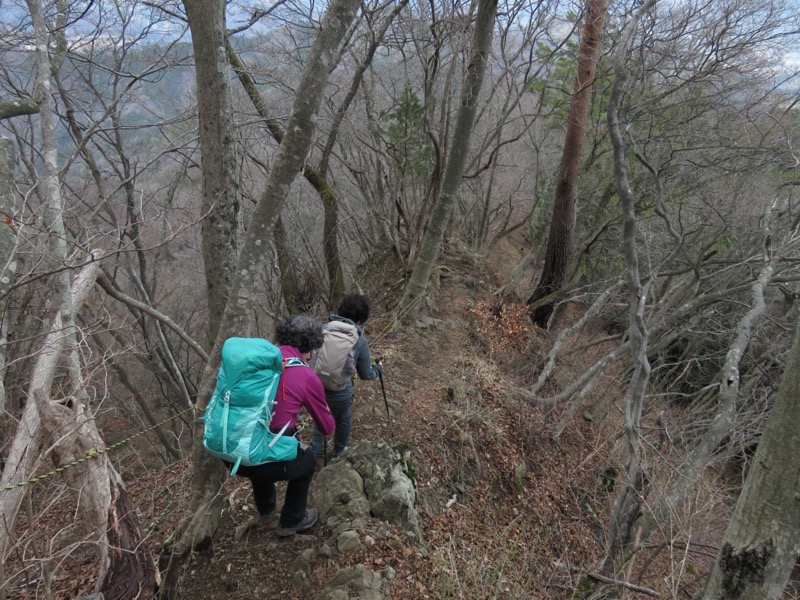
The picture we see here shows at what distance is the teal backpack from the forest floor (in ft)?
3.44

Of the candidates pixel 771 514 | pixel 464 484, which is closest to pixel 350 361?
pixel 464 484

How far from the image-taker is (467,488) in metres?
4.70

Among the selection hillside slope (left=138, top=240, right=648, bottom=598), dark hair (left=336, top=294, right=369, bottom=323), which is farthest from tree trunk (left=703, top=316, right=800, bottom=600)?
dark hair (left=336, top=294, right=369, bottom=323)

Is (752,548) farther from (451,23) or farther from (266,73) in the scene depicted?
(266,73)

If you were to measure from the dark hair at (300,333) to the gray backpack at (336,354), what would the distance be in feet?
1.68

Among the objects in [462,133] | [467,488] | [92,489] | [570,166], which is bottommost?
[467,488]

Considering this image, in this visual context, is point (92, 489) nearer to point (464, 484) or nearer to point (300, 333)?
point (300, 333)

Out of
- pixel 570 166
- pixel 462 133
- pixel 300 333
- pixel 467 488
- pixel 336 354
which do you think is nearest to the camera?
pixel 300 333

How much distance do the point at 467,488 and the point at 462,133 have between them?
4450 mm

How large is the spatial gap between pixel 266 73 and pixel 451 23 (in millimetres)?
3179

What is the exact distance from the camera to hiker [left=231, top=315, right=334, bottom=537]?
277 cm

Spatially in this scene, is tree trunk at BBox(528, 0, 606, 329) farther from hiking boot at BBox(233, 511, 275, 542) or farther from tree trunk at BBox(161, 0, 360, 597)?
hiking boot at BBox(233, 511, 275, 542)

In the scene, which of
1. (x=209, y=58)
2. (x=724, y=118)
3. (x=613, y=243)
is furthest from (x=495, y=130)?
(x=209, y=58)

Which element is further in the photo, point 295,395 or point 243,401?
point 295,395
